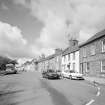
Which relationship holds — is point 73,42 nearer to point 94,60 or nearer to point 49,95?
point 94,60

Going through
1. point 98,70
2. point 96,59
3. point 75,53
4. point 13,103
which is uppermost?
point 75,53

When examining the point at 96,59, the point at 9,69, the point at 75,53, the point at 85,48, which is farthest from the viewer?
the point at 9,69

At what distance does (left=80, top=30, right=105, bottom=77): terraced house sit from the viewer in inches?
797

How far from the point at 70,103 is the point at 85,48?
20.5m

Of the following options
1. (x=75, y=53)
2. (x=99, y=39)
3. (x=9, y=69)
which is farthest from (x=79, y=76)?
(x=9, y=69)

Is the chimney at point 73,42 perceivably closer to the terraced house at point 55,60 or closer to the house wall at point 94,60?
the terraced house at point 55,60

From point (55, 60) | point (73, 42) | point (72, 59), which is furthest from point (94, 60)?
point (55, 60)

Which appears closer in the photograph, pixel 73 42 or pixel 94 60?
pixel 94 60

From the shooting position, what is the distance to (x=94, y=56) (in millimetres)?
22266

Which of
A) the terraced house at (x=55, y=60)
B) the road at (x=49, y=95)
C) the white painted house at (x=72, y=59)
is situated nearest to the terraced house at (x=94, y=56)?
the white painted house at (x=72, y=59)

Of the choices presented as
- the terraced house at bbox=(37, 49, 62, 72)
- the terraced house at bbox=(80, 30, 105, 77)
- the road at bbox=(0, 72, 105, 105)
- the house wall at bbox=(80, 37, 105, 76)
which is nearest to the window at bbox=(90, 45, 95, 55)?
the terraced house at bbox=(80, 30, 105, 77)

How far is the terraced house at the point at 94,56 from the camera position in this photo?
20244 mm

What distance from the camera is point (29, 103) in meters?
6.60

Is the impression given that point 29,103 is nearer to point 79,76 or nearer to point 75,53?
point 79,76
